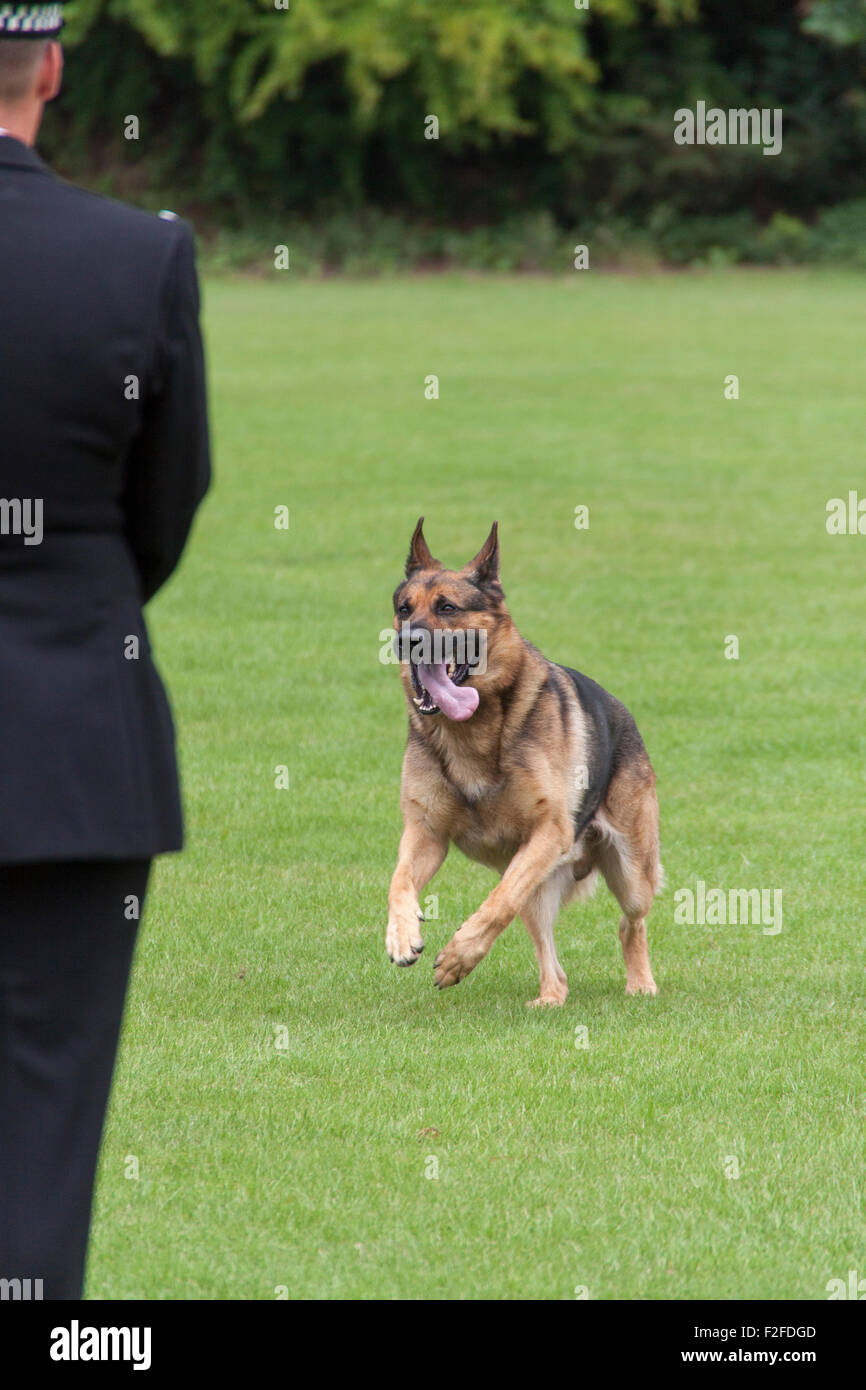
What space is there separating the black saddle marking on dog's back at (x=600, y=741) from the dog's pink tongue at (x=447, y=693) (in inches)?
20.9

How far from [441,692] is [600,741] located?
2.39 feet

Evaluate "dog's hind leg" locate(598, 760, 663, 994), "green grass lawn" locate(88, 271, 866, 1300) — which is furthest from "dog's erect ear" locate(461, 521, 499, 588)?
"green grass lawn" locate(88, 271, 866, 1300)

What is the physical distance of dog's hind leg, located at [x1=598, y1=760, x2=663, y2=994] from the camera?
6.77 metres

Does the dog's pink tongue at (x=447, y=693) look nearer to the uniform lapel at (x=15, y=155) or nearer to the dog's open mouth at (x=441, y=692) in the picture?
the dog's open mouth at (x=441, y=692)

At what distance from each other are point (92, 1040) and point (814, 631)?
34.7 ft

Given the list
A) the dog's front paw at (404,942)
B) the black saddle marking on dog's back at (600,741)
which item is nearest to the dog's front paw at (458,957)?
the dog's front paw at (404,942)

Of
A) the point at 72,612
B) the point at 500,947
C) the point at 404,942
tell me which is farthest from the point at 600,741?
the point at 72,612

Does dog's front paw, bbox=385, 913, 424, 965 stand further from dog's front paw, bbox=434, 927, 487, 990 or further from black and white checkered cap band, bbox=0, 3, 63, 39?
black and white checkered cap band, bbox=0, 3, 63, 39

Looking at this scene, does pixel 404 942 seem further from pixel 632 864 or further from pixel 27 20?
pixel 27 20

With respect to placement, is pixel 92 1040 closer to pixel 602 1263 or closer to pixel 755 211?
pixel 602 1263

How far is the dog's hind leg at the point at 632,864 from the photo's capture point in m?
6.77

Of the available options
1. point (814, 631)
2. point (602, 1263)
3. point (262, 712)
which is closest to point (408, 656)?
point (602, 1263)

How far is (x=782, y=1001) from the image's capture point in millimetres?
6535

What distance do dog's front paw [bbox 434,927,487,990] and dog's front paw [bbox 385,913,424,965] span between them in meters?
0.15
